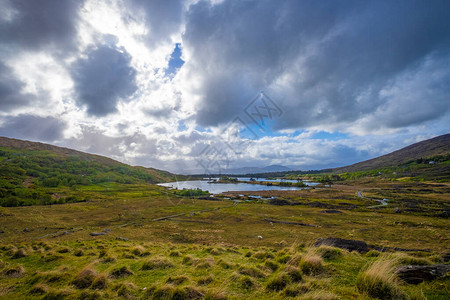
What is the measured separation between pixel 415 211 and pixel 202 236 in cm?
5891

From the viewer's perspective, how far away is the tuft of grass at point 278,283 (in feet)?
21.2

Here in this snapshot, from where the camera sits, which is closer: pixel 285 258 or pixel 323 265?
pixel 323 265

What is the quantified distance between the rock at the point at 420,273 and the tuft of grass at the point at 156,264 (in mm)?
9809

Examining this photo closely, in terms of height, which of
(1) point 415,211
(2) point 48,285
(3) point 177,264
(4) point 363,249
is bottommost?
(1) point 415,211

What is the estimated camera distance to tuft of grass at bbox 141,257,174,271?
9718 mm

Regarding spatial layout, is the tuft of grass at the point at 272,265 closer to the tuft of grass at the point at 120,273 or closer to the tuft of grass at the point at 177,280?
the tuft of grass at the point at 177,280

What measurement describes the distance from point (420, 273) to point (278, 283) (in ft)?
15.2

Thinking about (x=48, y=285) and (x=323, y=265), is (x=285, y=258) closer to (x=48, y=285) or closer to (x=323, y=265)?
(x=323, y=265)

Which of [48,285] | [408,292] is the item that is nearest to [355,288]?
[408,292]

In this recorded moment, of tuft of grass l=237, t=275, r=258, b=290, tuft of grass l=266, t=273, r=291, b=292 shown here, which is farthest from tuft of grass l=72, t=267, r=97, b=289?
tuft of grass l=266, t=273, r=291, b=292

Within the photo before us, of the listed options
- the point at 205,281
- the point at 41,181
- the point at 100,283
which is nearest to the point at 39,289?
the point at 100,283

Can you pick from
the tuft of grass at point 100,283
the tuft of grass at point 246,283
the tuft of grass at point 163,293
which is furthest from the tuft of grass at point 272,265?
the tuft of grass at point 100,283

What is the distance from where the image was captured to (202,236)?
28125 millimetres

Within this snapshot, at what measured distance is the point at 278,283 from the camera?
659 centimetres
